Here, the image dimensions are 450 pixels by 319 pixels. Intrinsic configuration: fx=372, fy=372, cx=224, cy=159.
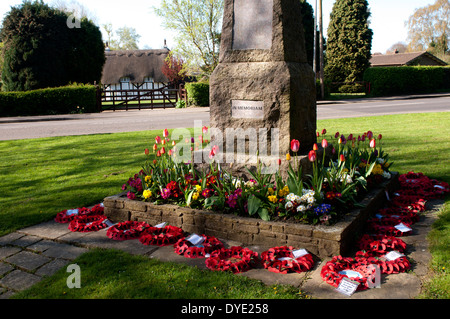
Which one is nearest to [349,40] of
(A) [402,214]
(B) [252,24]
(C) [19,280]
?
(B) [252,24]

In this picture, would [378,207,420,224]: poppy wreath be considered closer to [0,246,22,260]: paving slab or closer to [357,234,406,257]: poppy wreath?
[357,234,406,257]: poppy wreath

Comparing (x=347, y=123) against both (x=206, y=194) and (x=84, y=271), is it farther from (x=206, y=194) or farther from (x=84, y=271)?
(x=84, y=271)

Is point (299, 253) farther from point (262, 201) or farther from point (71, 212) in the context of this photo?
point (71, 212)

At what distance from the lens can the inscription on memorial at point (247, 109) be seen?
14.6 ft

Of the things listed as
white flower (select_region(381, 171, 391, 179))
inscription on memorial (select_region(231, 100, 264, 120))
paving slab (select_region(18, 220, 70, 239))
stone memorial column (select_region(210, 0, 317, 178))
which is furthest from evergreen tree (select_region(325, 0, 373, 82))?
paving slab (select_region(18, 220, 70, 239))

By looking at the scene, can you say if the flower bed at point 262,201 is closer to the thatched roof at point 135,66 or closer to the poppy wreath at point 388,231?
the poppy wreath at point 388,231

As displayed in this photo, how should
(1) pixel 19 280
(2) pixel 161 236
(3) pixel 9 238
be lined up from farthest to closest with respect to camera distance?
(3) pixel 9 238
(2) pixel 161 236
(1) pixel 19 280

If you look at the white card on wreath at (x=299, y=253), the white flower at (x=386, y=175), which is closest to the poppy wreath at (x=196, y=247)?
the white card on wreath at (x=299, y=253)

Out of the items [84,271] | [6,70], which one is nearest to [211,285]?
[84,271]

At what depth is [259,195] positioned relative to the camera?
12.4ft

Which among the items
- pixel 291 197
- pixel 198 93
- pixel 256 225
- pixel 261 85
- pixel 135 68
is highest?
pixel 135 68

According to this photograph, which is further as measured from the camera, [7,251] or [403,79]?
[403,79]

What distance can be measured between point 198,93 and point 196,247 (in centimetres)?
1878

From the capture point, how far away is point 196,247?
11.4ft
